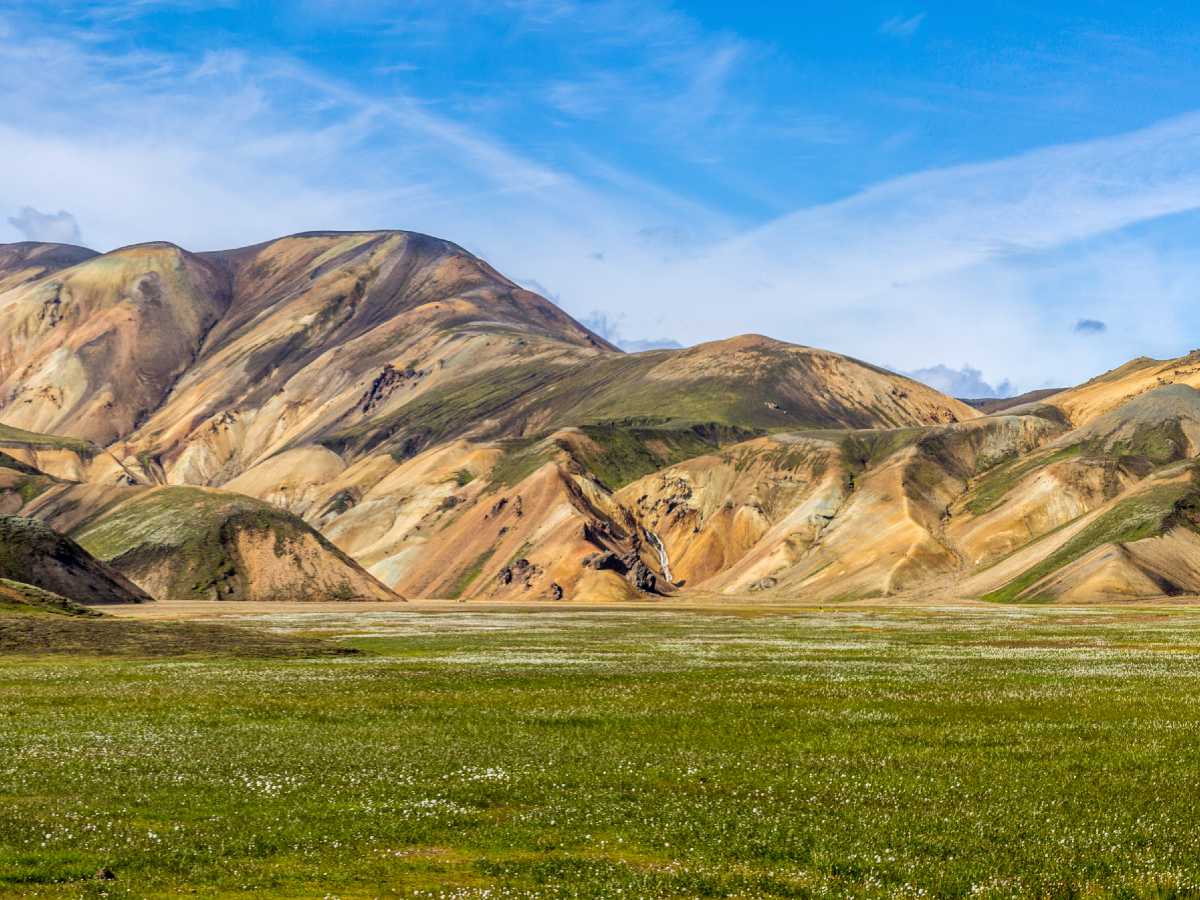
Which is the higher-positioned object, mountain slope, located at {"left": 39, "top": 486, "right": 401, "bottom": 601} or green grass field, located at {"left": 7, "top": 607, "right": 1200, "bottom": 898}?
green grass field, located at {"left": 7, "top": 607, "right": 1200, "bottom": 898}

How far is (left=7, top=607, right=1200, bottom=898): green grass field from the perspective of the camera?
56.6 ft

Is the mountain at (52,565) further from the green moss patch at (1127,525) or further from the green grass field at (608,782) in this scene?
the green moss patch at (1127,525)

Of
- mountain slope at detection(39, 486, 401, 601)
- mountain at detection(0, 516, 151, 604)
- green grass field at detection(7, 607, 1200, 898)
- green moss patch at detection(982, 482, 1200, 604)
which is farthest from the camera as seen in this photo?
mountain slope at detection(39, 486, 401, 601)

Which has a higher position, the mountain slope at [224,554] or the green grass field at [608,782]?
the green grass field at [608,782]

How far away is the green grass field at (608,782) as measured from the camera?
1727 cm

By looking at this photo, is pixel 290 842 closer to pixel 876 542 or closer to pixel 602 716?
pixel 602 716

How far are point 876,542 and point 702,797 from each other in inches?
6954

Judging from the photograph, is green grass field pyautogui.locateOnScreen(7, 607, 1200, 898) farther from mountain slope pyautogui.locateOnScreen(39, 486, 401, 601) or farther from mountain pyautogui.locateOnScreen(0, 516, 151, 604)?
mountain slope pyautogui.locateOnScreen(39, 486, 401, 601)

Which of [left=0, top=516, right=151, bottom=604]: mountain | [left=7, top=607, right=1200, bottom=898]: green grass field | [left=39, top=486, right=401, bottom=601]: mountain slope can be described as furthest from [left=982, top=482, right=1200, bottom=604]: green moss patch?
[left=7, top=607, right=1200, bottom=898]: green grass field

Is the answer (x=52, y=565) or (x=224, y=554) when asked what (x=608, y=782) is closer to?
(x=52, y=565)

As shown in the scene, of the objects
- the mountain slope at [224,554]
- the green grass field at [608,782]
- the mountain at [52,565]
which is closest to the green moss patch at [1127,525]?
the mountain slope at [224,554]

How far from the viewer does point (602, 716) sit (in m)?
33.2

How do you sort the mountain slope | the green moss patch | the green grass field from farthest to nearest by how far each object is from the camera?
the mountain slope, the green moss patch, the green grass field

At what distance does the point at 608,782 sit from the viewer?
2380cm
